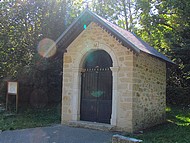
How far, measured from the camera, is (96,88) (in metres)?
9.59

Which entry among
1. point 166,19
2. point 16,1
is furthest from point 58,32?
point 166,19

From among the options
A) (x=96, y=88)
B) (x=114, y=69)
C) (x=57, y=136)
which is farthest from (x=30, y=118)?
(x=114, y=69)

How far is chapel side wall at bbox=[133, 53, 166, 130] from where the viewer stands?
28.7ft

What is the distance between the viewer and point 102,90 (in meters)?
9.46

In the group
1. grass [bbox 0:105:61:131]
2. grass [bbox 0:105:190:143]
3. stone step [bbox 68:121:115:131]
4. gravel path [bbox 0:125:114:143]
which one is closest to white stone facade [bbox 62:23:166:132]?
stone step [bbox 68:121:115:131]

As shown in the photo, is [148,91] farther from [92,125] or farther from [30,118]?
[30,118]

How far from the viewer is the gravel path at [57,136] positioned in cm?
700

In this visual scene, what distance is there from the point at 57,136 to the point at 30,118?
14.6ft

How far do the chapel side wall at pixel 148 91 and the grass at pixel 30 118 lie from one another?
3.95 metres

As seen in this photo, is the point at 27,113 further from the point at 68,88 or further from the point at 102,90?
the point at 102,90

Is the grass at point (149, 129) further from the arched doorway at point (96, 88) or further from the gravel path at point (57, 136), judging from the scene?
the arched doorway at point (96, 88)

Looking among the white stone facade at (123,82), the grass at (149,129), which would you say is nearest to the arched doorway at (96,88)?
the white stone facade at (123,82)

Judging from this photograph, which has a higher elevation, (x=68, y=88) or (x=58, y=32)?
(x=58, y=32)

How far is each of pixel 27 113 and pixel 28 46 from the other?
422 centimetres
